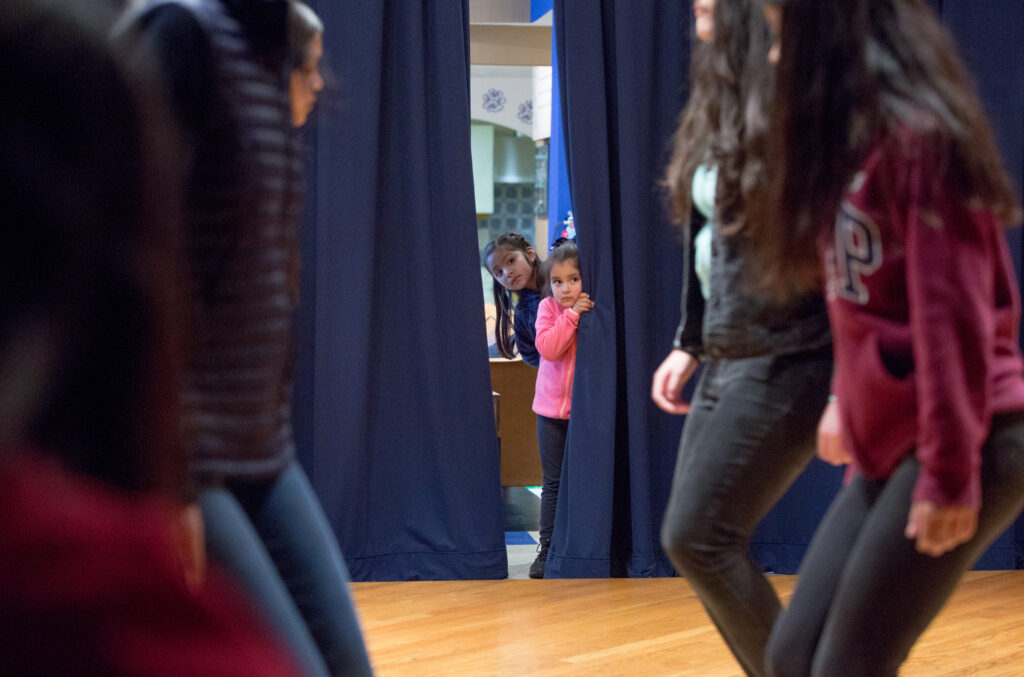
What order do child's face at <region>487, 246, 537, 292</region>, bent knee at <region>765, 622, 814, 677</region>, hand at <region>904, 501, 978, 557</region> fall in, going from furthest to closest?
child's face at <region>487, 246, 537, 292</region>, bent knee at <region>765, 622, 814, 677</region>, hand at <region>904, 501, 978, 557</region>

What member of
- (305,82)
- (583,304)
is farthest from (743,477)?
(583,304)

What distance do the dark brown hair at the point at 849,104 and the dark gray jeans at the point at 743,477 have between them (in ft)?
0.75

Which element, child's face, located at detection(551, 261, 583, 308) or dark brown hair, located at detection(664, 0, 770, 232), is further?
child's face, located at detection(551, 261, 583, 308)

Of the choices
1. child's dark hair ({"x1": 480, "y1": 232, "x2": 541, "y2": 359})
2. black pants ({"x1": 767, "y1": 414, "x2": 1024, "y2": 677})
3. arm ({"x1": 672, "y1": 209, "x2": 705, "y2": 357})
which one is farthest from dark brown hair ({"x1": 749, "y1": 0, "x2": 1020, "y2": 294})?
child's dark hair ({"x1": 480, "y1": 232, "x2": 541, "y2": 359})

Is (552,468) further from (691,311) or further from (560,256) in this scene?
(691,311)

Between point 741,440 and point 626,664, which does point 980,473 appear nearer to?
point 741,440

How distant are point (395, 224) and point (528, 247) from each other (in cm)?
78

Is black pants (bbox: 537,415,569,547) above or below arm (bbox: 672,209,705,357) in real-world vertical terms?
below

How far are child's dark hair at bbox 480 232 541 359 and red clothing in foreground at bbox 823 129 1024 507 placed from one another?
9.54 ft

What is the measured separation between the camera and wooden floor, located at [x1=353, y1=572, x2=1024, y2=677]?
2562mm

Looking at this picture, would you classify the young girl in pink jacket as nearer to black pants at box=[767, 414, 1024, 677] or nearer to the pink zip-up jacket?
the pink zip-up jacket

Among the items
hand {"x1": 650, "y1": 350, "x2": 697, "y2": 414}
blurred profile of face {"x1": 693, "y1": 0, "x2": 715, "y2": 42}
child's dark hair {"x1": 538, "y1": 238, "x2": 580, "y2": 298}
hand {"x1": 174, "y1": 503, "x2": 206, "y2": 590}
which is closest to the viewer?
hand {"x1": 174, "y1": 503, "x2": 206, "y2": 590}

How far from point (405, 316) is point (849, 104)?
2.40 meters

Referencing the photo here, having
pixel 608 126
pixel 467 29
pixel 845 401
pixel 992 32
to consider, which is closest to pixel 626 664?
pixel 845 401
